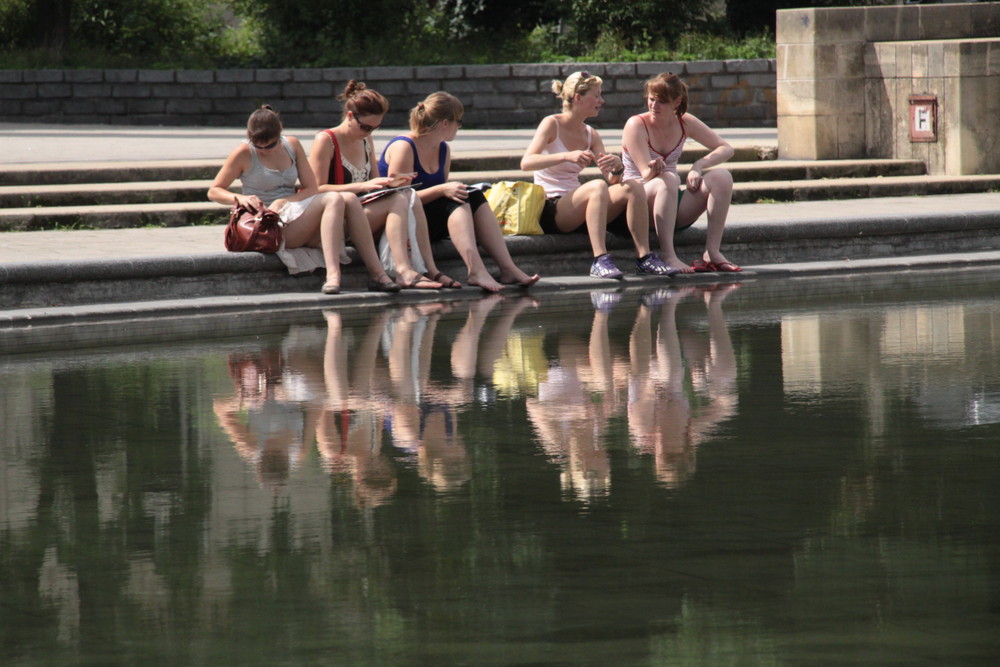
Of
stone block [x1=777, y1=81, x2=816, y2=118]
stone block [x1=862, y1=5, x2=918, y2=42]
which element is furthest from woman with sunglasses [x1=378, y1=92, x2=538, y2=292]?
stone block [x1=862, y1=5, x2=918, y2=42]

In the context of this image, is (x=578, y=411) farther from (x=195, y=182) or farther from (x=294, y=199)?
(x=195, y=182)

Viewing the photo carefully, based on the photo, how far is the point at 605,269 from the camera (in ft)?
37.6

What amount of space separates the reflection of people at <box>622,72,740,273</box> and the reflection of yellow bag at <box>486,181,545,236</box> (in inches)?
27.0

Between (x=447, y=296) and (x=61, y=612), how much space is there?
682 cm

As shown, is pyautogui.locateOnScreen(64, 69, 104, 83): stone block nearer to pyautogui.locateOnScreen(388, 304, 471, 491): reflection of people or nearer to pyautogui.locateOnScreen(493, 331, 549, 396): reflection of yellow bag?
pyautogui.locateOnScreen(388, 304, 471, 491): reflection of people

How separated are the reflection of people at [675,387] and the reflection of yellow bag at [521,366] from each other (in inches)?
16.6

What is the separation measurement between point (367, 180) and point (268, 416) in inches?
185

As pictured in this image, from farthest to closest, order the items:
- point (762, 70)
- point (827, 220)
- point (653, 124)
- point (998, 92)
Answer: point (762, 70), point (998, 92), point (827, 220), point (653, 124)

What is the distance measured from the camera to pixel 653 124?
11.8 meters

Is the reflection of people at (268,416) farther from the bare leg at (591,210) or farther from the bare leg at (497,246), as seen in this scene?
the bare leg at (591,210)

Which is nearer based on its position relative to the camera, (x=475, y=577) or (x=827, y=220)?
(x=475, y=577)

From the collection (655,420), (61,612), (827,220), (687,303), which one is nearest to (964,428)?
(655,420)

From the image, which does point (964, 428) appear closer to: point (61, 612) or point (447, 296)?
point (61, 612)

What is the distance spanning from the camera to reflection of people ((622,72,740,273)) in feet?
38.1
